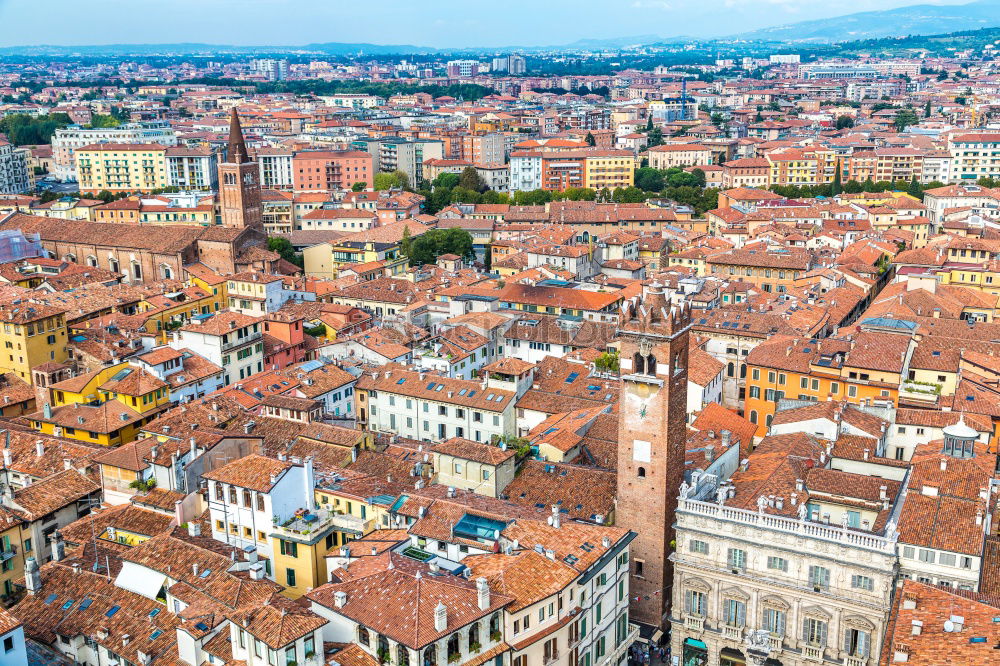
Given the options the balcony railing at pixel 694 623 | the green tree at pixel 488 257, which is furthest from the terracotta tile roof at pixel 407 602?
the green tree at pixel 488 257

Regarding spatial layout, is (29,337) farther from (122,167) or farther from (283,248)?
(122,167)

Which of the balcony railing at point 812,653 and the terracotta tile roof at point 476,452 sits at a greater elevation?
the terracotta tile roof at point 476,452

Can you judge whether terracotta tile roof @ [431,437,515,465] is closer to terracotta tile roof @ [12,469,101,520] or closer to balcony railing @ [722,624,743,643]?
balcony railing @ [722,624,743,643]

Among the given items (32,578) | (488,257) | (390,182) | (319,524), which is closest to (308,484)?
(319,524)

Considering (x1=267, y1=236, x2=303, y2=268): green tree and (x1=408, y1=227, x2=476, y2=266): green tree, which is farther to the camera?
(x1=267, y1=236, x2=303, y2=268): green tree

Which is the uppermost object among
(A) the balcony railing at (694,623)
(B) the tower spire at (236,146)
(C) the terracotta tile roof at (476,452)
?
(B) the tower spire at (236,146)

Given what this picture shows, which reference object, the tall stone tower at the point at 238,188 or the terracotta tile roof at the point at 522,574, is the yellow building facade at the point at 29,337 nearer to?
the tall stone tower at the point at 238,188

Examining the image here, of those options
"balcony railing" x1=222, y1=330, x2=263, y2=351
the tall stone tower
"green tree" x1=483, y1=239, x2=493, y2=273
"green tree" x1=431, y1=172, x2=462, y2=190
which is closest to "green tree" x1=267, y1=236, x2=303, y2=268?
the tall stone tower

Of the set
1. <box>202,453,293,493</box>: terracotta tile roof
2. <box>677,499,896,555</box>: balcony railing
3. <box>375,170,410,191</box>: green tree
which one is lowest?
<box>677,499,896,555</box>: balcony railing
